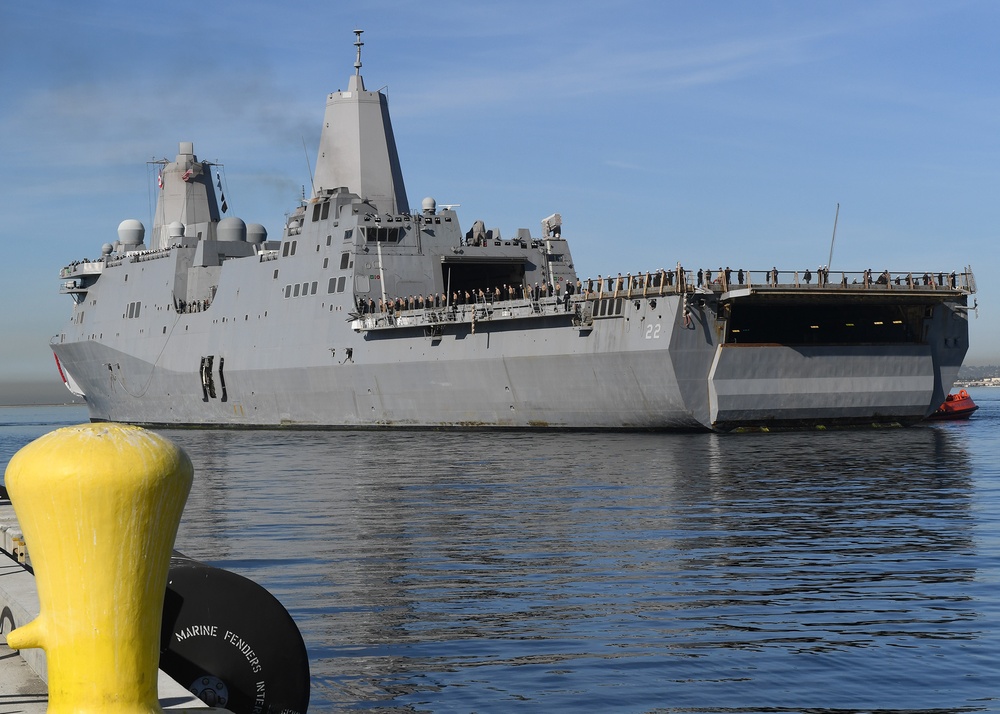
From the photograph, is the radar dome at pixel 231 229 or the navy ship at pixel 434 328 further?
the radar dome at pixel 231 229

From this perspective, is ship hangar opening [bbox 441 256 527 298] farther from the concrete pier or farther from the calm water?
the concrete pier

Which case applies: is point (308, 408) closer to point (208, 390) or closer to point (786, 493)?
point (208, 390)

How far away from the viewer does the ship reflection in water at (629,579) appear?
8.59m

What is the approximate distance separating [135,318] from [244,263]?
8.07 meters

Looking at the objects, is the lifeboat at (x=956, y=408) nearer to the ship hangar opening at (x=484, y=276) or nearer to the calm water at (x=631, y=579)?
the ship hangar opening at (x=484, y=276)

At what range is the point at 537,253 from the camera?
4734 centimetres

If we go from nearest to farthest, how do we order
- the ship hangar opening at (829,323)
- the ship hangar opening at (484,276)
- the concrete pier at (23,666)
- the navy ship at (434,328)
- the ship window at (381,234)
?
the concrete pier at (23,666)
the navy ship at (434,328)
the ship hangar opening at (829,323)
the ship window at (381,234)
the ship hangar opening at (484,276)

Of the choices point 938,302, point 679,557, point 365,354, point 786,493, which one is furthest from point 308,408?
point 679,557

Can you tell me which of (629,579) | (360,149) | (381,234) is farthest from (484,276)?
(629,579)

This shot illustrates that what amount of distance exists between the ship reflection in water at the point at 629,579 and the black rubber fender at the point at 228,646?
2105mm

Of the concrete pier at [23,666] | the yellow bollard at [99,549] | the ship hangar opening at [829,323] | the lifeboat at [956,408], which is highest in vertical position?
the ship hangar opening at [829,323]

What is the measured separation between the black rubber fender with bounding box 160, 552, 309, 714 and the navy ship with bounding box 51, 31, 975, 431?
2926 centimetres

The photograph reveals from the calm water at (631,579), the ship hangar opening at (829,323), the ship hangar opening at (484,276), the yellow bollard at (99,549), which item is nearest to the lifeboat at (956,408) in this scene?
the ship hangar opening at (829,323)

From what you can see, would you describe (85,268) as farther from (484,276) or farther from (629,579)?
(629,579)
